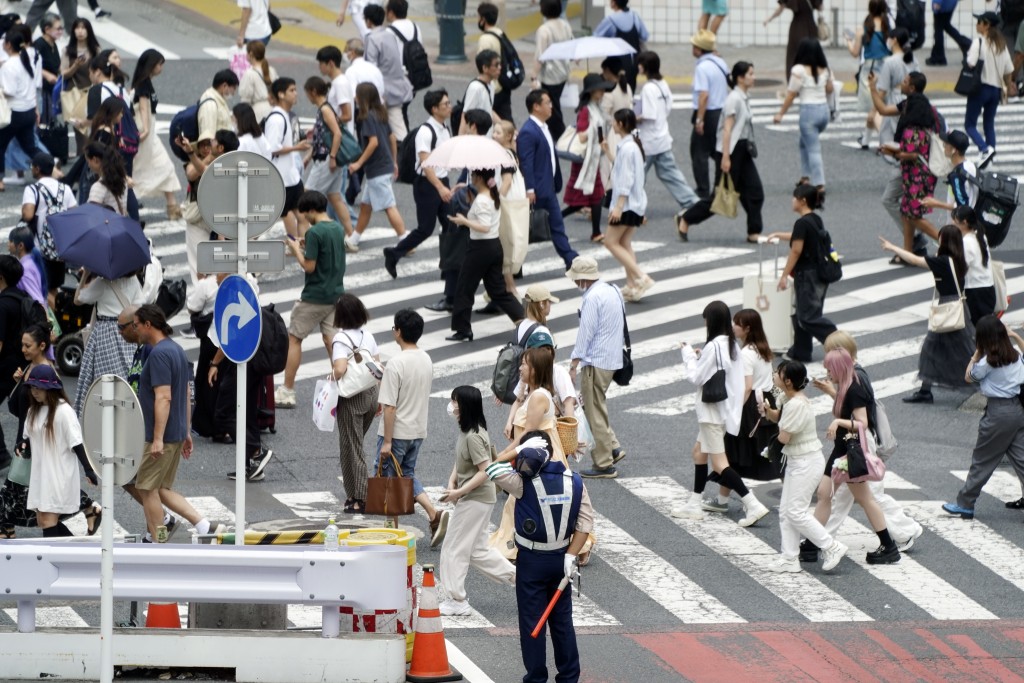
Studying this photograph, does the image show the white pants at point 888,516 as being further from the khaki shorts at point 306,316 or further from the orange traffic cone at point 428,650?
the khaki shorts at point 306,316

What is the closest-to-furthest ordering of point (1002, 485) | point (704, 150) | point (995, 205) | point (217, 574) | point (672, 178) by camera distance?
point (217, 574)
point (1002, 485)
point (995, 205)
point (672, 178)
point (704, 150)

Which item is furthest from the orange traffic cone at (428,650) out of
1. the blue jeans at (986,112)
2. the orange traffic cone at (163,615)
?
the blue jeans at (986,112)

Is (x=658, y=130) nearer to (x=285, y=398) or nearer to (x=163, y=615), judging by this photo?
(x=285, y=398)

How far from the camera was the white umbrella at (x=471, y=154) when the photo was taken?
1712 cm

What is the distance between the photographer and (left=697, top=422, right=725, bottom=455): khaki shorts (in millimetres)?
13273

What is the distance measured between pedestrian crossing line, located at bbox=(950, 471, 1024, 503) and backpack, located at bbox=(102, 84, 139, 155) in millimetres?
10010

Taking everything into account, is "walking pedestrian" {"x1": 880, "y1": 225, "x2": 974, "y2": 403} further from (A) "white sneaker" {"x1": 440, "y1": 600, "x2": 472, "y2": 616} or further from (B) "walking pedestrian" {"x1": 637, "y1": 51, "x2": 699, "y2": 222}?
(A) "white sneaker" {"x1": 440, "y1": 600, "x2": 472, "y2": 616}

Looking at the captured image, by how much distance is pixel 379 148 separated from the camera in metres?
20.1

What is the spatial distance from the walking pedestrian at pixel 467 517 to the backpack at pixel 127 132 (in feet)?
30.4

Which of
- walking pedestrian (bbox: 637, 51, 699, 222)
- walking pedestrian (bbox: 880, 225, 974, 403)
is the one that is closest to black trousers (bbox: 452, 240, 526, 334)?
walking pedestrian (bbox: 880, 225, 974, 403)

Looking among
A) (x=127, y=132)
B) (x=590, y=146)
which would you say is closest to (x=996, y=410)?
(x=590, y=146)

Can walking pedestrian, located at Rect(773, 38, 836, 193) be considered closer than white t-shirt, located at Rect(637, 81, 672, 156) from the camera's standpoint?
No

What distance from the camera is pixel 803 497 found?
12.5m

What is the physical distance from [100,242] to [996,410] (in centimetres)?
723
